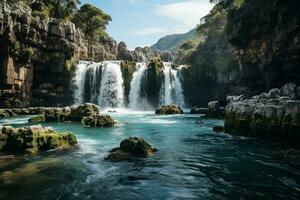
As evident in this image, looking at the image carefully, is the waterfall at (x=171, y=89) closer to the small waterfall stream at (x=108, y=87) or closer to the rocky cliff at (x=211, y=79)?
the small waterfall stream at (x=108, y=87)

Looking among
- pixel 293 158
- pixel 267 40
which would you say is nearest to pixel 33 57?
pixel 267 40

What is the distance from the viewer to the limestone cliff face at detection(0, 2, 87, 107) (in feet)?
156

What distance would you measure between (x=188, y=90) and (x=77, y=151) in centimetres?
4797

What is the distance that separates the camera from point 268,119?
22453mm

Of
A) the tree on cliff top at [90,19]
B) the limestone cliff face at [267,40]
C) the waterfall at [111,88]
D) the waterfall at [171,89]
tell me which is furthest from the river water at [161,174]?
the tree on cliff top at [90,19]

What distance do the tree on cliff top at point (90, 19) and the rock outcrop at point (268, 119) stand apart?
58.6 m

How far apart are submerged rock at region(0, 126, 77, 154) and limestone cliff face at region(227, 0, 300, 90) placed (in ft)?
80.9

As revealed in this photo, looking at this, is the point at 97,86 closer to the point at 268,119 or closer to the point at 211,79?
the point at 211,79

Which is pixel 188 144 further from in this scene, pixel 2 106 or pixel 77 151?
pixel 2 106

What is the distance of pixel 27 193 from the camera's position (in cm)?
1192

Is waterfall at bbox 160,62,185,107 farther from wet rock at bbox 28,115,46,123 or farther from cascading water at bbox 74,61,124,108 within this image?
wet rock at bbox 28,115,46,123

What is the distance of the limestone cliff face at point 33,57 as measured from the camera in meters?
47.7

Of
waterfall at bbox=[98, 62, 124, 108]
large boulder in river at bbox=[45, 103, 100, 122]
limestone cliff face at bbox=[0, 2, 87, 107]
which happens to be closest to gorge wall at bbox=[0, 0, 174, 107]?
limestone cliff face at bbox=[0, 2, 87, 107]

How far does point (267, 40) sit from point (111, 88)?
28967 millimetres
